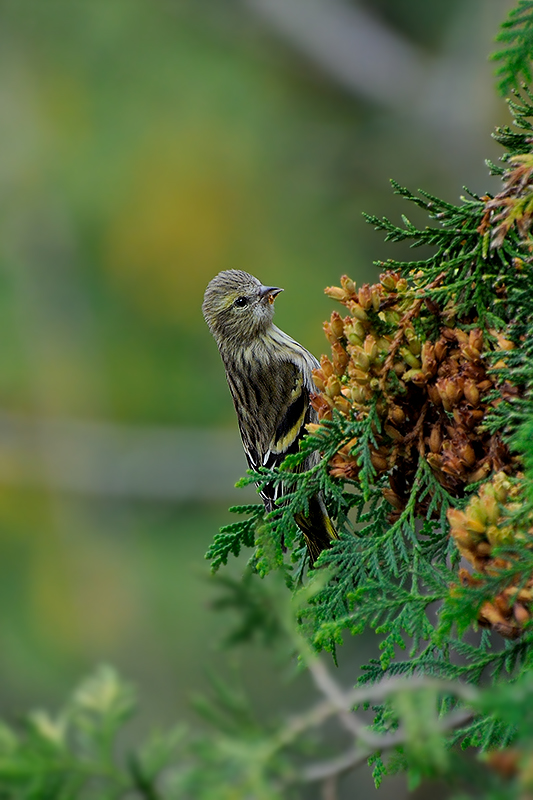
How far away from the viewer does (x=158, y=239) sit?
1347cm

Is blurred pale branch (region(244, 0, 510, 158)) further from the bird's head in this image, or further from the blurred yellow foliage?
the bird's head

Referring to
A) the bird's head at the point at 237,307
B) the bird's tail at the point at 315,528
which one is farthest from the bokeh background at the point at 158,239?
the bird's tail at the point at 315,528

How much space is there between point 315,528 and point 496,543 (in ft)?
2.70

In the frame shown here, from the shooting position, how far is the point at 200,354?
42.2ft

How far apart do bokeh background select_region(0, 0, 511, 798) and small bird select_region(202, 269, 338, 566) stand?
7.77 metres

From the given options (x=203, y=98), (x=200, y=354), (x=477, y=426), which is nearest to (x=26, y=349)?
(x=200, y=354)

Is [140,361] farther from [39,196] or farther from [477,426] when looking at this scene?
[477,426]

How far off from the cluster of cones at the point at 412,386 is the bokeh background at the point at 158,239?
361 inches

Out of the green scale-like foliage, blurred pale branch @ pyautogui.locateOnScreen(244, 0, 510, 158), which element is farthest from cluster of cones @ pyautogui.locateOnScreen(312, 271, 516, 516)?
blurred pale branch @ pyautogui.locateOnScreen(244, 0, 510, 158)

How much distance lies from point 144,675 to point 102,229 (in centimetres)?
710

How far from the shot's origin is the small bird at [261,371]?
275cm

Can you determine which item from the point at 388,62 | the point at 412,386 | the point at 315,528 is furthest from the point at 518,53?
the point at 388,62

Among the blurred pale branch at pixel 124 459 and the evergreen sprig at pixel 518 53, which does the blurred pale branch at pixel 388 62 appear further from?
the evergreen sprig at pixel 518 53

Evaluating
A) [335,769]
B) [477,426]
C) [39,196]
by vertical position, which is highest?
[39,196]
